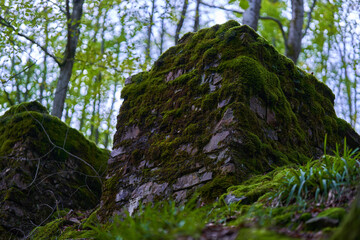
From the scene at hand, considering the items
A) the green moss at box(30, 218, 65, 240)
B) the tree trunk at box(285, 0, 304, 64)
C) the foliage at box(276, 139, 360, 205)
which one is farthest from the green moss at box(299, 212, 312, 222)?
the tree trunk at box(285, 0, 304, 64)

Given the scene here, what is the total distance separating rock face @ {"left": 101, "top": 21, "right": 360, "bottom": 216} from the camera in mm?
3439

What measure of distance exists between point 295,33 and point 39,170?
21.7 feet

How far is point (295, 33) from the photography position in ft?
29.5

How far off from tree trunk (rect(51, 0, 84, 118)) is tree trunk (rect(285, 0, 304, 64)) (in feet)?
16.6

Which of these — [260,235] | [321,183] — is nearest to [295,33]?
[321,183]

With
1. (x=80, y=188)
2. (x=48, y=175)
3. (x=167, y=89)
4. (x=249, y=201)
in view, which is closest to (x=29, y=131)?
(x=48, y=175)

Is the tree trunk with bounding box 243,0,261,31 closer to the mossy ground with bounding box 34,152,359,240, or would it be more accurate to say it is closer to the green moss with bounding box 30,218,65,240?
the mossy ground with bounding box 34,152,359,240

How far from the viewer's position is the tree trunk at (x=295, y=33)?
8.91 metres

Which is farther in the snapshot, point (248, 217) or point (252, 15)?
point (252, 15)

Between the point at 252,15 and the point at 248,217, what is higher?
the point at 252,15

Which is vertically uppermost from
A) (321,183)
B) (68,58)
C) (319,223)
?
(68,58)

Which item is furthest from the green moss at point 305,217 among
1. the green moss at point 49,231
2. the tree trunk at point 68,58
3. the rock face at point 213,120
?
the tree trunk at point 68,58

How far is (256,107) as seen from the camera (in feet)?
12.3

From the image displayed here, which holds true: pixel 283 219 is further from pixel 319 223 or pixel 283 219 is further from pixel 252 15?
pixel 252 15
